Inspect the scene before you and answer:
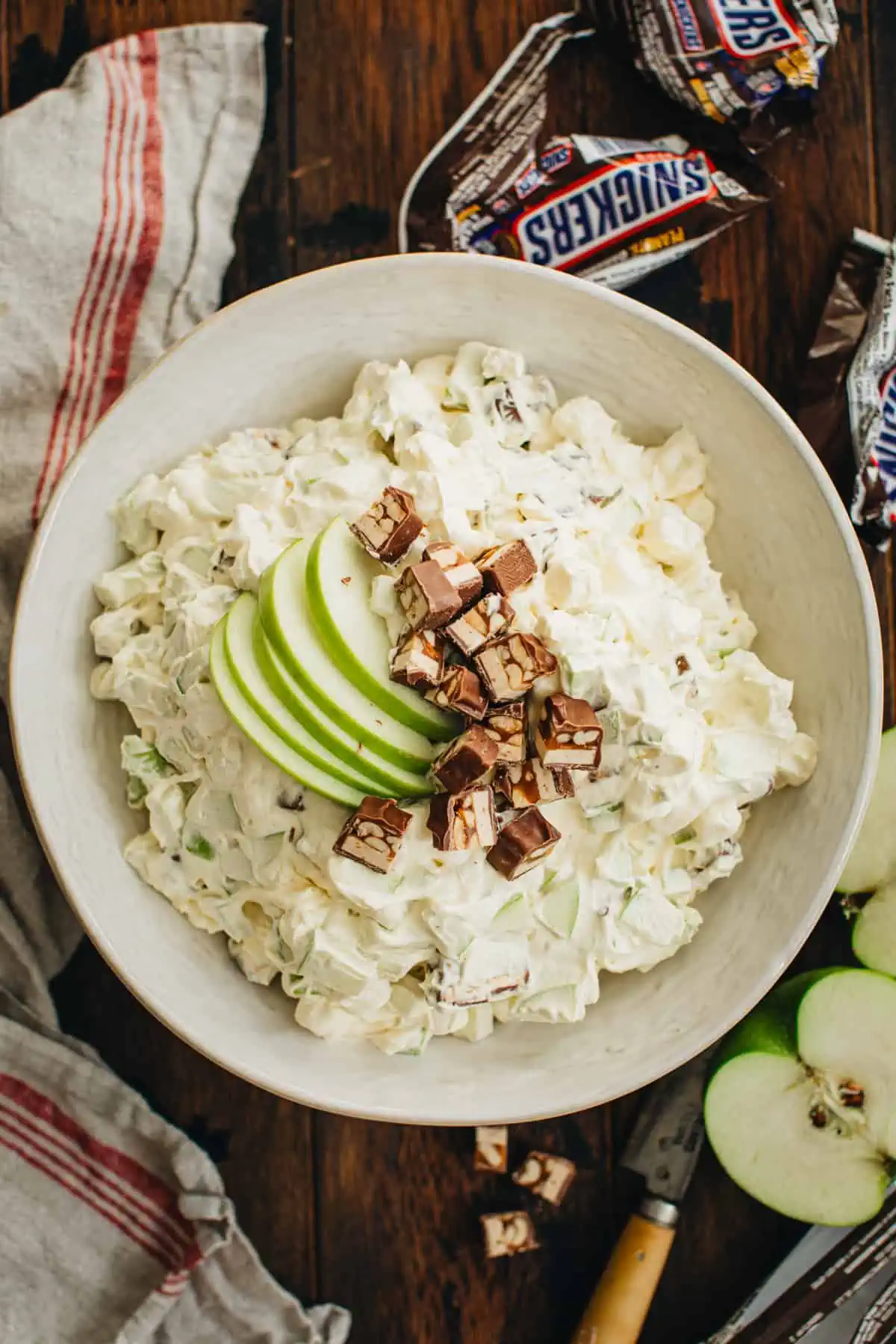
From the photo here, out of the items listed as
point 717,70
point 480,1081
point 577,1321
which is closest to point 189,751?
point 480,1081

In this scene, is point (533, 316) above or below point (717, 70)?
below

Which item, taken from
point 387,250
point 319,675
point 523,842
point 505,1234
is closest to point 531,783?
point 523,842

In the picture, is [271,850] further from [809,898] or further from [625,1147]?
[625,1147]

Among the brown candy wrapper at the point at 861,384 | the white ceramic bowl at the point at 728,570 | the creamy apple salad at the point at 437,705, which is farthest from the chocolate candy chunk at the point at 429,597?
the brown candy wrapper at the point at 861,384

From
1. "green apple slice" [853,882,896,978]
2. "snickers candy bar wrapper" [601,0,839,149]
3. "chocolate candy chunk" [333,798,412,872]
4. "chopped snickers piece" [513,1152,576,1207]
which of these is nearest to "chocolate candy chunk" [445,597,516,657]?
"chocolate candy chunk" [333,798,412,872]

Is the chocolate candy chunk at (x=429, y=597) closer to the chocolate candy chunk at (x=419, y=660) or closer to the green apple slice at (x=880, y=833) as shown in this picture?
the chocolate candy chunk at (x=419, y=660)

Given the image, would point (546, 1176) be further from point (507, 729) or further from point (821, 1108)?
point (507, 729)
